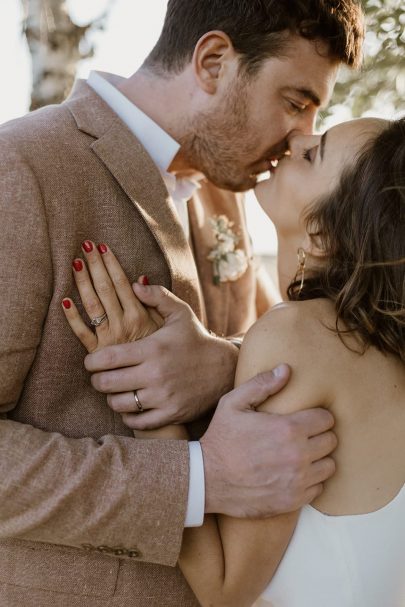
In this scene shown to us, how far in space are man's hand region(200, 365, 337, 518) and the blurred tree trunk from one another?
3.27m

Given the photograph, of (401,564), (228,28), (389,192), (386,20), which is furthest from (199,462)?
(386,20)

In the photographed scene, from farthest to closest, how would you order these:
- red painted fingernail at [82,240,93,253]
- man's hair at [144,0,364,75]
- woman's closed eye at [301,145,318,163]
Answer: man's hair at [144,0,364,75] < woman's closed eye at [301,145,318,163] < red painted fingernail at [82,240,93,253]

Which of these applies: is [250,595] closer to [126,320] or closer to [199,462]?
[199,462]

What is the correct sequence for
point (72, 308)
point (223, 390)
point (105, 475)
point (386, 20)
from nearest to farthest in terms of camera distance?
point (105, 475) < point (72, 308) < point (223, 390) < point (386, 20)

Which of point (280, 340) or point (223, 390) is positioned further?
point (223, 390)

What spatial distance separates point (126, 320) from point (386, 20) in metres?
2.21

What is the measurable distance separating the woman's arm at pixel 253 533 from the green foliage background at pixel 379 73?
5.33 feet

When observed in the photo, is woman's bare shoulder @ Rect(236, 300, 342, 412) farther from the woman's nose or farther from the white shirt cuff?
the woman's nose

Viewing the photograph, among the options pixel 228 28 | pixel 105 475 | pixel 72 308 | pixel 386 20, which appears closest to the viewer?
pixel 105 475

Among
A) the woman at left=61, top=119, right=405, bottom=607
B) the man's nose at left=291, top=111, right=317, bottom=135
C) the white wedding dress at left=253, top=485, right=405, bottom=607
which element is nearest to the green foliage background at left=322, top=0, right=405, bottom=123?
the man's nose at left=291, top=111, right=317, bottom=135

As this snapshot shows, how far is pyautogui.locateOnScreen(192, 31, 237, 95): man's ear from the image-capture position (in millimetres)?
2795

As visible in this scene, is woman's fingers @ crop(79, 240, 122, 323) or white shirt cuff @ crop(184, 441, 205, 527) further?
woman's fingers @ crop(79, 240, 122, 323)

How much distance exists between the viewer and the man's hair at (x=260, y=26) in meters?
2.77

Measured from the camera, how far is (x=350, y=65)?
9.75ft
